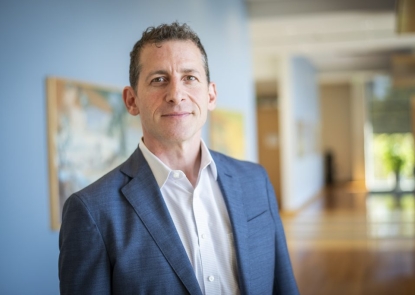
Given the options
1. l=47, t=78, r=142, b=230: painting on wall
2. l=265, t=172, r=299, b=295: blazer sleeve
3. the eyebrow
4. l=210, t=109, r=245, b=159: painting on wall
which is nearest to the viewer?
the eyebrow

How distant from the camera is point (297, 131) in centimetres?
1584

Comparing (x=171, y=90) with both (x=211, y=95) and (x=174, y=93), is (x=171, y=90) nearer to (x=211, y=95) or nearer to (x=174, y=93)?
(x=174, y=93)

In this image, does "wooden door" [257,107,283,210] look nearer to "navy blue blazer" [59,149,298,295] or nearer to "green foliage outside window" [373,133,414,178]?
"green foliage outside window" [373,133,414,178]

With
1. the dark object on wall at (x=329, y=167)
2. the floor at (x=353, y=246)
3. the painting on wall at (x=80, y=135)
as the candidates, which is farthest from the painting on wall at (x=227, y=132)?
the dark object on wall at (x=329, y=167)

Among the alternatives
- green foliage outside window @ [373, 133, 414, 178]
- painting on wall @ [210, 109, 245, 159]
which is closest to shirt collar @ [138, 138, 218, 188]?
painting on wall @ [210, 109, 245, 159]

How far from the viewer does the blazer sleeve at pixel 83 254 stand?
64.8 inches

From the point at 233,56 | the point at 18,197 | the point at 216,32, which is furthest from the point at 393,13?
the point at 18,197

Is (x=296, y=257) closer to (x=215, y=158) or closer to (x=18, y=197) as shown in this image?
(x=18, y=197)

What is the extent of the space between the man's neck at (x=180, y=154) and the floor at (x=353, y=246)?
16.5 ft

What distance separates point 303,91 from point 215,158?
15.5 metres

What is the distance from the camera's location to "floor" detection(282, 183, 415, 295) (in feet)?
23.1

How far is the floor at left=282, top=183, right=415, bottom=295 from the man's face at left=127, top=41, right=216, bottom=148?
5.18m

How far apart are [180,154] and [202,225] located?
23 cm

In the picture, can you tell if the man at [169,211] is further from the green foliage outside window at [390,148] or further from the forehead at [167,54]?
the green foliage outside window at [390,148]
